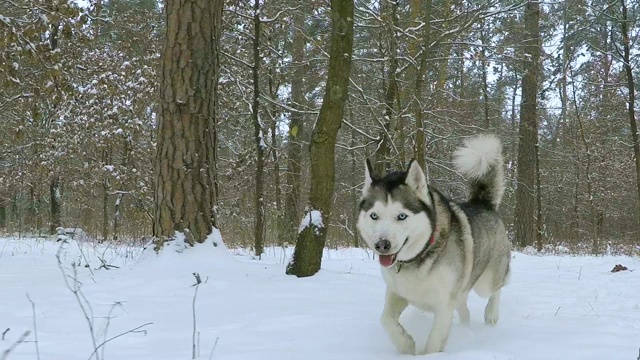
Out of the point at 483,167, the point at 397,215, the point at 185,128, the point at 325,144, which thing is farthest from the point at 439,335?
the point at 185,128

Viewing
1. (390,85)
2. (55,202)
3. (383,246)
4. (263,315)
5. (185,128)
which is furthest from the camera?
(55,202)

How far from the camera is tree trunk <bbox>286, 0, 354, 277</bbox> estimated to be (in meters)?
5.61

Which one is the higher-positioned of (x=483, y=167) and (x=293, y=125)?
(x=293, y=125)

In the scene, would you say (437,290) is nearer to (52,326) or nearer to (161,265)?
(52,326)

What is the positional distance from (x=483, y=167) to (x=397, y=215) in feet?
5.84

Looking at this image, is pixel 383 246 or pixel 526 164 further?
pixel 526 164

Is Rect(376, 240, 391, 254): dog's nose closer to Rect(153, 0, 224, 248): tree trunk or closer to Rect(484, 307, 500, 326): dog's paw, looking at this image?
Rect(484, 307, 500, 326): dog's paw

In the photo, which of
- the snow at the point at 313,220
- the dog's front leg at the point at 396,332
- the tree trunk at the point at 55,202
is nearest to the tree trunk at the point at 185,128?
the snow at the point at 313,220

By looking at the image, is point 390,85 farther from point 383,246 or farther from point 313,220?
point 383,246

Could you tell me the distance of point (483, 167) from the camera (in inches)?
184

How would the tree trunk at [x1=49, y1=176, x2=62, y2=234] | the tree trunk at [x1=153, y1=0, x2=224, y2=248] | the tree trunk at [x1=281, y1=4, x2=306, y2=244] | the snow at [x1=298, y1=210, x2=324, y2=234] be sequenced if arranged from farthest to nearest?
the tree trunk at [x1=49, y1=176, x2=62, y2=234] → the tree trunk at [x1=281, y1=4, x2=306, y2=244] → the tree trunk at [x1=153, y1=0, x2=224, y2=248] → the snow at [x1=298, y1=210, x2=324, y2=234]

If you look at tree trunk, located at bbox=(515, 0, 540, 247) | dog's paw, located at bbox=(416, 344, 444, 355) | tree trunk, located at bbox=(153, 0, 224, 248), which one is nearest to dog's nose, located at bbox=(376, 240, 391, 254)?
dog's paw, located at bbox=(416, 344, 444, 355)

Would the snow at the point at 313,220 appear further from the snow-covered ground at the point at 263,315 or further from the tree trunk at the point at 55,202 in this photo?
the tree trunk at the point at 55,202

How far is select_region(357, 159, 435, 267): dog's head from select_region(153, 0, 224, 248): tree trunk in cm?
282
